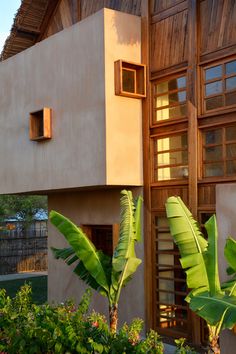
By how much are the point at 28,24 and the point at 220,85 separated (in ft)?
21.9

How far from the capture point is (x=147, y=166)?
36.2 feet

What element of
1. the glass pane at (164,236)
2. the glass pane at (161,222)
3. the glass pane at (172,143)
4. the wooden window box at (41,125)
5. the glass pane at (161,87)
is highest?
the glass pane at (161,87)

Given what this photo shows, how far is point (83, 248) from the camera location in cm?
863

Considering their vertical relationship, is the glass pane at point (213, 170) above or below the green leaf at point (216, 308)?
above

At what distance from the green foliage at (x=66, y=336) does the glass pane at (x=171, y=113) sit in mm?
5116

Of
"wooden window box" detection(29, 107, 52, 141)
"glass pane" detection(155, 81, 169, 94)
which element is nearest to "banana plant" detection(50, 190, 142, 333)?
"glass pane" detection(155, 81, 169, 94)

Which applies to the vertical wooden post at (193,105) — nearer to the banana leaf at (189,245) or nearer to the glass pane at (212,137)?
the glass pane at (212,137)

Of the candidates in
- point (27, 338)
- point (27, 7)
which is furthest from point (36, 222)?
point (27, 338)

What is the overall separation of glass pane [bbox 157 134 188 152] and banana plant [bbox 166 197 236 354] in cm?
329

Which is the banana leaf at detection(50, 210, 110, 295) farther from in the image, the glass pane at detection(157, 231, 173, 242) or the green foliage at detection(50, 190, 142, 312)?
the glass pane at detection(157, 231, 173, 242)

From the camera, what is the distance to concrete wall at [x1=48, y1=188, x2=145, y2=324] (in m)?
11.2

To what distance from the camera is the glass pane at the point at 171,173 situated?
34.3ft

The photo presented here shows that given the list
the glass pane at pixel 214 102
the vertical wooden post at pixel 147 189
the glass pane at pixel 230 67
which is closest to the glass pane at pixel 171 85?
the vertical wooden post at pixel 147 189

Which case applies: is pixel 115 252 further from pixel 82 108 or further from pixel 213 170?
pixel 82 108
